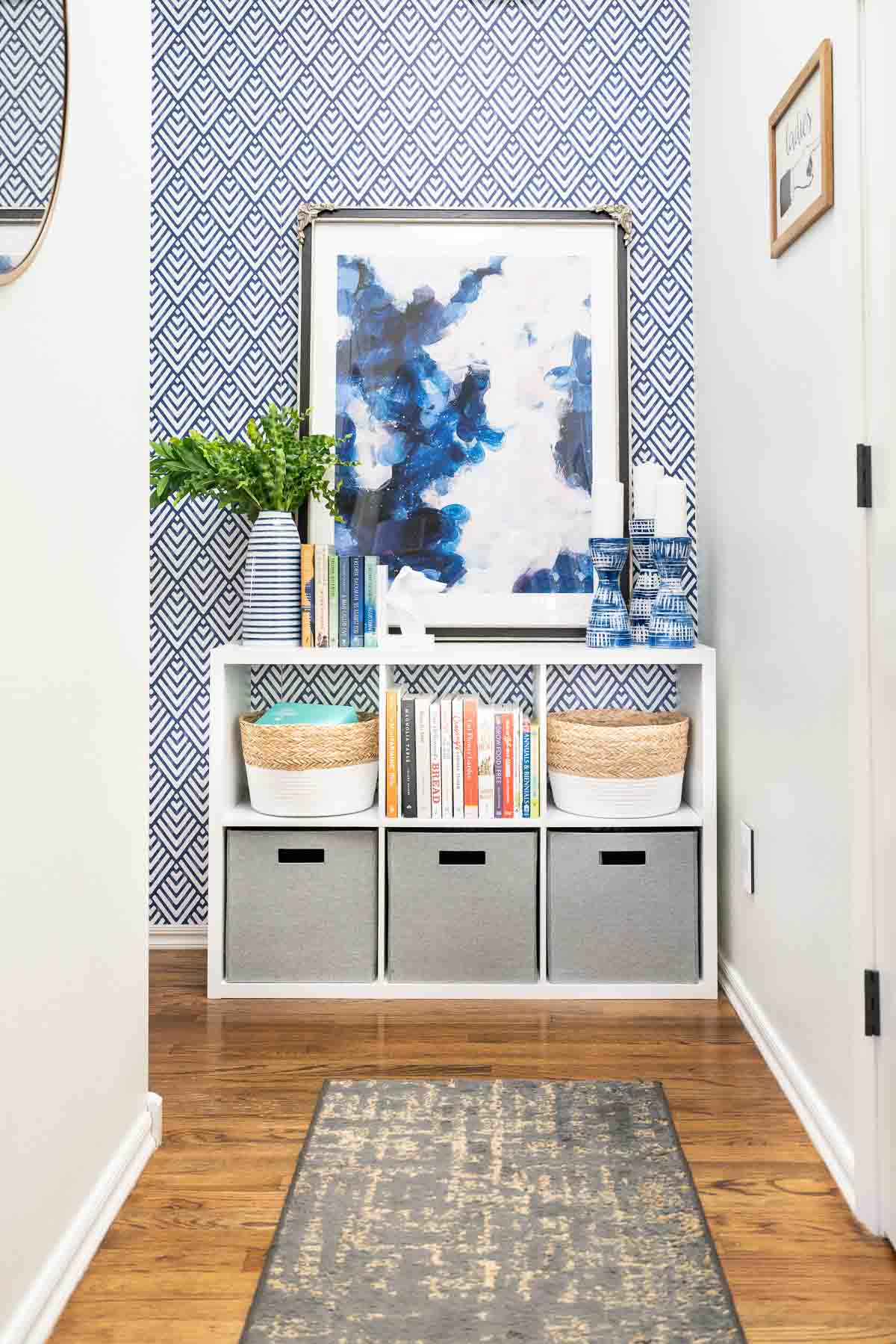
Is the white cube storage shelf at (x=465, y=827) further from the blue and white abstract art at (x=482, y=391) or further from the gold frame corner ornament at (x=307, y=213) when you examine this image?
the gold frame corner ornament at (x=307, y=213)

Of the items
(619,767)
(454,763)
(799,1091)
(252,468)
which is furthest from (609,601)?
(799,1091)

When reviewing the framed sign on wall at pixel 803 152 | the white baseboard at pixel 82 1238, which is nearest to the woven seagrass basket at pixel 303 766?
the white baseboard at pixel 82 1238

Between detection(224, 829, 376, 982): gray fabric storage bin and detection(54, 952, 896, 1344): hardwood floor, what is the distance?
0.30 feet

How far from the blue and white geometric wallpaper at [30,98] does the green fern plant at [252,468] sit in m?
1.31

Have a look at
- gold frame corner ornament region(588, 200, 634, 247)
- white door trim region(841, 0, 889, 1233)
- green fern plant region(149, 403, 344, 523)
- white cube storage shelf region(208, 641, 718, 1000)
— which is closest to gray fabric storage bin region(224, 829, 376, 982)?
white cube storage shelf region(208, 641, 718, 1000)

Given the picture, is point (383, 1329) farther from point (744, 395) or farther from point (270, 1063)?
point (744, 395)

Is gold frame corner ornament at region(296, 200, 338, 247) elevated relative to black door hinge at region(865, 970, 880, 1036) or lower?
elevated

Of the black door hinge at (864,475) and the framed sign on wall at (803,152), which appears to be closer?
the black door hinge at (864,475)

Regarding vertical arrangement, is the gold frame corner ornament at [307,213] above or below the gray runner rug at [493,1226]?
above

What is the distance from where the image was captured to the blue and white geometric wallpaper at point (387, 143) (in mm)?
2965

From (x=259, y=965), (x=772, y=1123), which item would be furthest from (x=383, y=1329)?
(x=259, y=965)

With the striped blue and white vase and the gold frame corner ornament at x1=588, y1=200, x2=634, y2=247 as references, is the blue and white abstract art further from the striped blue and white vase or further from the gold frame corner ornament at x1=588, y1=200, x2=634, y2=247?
the striped blue and white vase

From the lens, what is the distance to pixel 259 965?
8.55ft

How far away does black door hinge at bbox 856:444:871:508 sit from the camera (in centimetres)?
168
